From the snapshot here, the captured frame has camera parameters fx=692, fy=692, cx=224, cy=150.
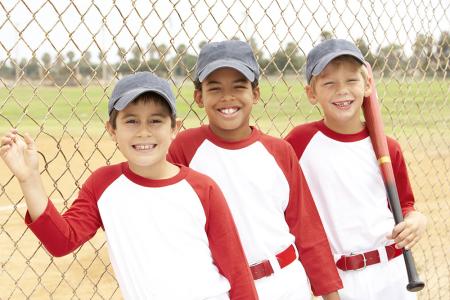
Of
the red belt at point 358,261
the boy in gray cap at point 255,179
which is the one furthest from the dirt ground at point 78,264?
the red belt at point 358,261

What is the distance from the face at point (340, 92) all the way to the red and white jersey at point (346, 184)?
0.06 metres

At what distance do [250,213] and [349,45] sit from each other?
0.81 metres

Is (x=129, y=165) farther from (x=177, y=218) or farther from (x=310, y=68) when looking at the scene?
(x=310, y=68)

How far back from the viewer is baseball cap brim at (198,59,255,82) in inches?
93.0

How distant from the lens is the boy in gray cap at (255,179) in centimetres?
239

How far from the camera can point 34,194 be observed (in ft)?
6.48

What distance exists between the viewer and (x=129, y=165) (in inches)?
85.9

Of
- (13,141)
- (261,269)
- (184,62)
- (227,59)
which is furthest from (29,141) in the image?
(184,62)

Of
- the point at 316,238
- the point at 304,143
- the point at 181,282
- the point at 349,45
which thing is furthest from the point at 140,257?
the point at 349,45

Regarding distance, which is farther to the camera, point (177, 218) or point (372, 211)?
point (372, 211)

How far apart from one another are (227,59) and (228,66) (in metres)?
0.06

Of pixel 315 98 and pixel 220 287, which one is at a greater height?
pixel 315 98

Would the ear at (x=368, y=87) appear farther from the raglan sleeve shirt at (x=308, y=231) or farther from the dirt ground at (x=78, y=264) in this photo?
the dirt ground at (x=78, y=264)

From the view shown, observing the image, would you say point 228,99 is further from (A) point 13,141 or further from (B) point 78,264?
→ (B) point 78,264
